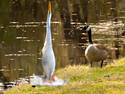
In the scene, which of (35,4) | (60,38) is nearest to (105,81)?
(60,38)

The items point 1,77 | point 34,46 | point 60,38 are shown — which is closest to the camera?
point 1,77

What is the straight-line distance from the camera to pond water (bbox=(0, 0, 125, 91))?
1700cm

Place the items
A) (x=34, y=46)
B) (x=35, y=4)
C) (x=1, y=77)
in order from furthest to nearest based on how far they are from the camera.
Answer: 1. (x=35, y=4)
2. (x=34, y=46)
3. (x=1, y=77)

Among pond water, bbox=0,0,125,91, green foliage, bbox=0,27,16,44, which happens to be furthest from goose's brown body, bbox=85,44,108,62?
green foliage, bbox=0,27,16,44

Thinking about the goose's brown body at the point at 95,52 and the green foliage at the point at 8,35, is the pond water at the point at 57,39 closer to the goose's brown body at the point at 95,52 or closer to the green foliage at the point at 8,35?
the green foliage at the point at 8,35

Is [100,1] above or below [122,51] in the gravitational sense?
above

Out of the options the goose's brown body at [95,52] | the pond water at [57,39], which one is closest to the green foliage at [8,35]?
the pond water at [57,39]

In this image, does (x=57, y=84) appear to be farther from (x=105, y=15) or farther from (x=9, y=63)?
(x=105, y=15)

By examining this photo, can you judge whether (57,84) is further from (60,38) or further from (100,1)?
(100,1)

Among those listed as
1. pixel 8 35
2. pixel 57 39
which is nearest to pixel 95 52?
pixel 57 39

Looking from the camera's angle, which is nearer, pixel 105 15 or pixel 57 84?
pixel 57 84

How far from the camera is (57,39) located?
22.9 meters

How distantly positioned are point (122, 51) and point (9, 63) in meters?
6.75

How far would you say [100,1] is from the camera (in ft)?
147
